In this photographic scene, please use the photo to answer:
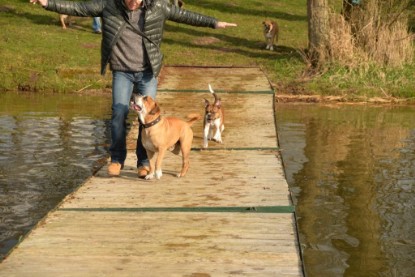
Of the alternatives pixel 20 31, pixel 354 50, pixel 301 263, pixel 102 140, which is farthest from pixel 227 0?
pixel 301 263

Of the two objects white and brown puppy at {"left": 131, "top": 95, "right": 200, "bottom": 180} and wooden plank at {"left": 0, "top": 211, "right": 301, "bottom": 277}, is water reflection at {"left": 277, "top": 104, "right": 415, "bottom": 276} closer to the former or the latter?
wooden plank at {"left": 0, "top": 211, "right": 301, "bottom": 277}

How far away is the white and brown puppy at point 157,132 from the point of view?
8.97 metres

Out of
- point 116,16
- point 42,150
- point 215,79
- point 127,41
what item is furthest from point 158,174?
point 215,79

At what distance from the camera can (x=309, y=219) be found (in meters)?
9.63

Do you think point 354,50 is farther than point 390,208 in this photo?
Yes

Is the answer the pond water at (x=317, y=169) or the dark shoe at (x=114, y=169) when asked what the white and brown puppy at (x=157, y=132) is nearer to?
the dark shoe at (x=114, y=169)

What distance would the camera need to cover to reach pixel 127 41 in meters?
9.42

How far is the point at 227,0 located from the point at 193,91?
18838mm

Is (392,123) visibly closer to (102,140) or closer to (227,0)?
(102,140)

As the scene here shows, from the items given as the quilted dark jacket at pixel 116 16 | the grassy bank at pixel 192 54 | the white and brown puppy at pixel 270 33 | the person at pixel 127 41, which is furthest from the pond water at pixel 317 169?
the white and brown puppy at pixel 270 33

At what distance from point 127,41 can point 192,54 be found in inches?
579

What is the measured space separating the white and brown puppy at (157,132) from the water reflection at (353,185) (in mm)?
1591

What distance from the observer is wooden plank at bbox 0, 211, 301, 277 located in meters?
6.38

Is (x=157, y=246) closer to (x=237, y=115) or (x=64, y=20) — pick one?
(x=237, y=115)
